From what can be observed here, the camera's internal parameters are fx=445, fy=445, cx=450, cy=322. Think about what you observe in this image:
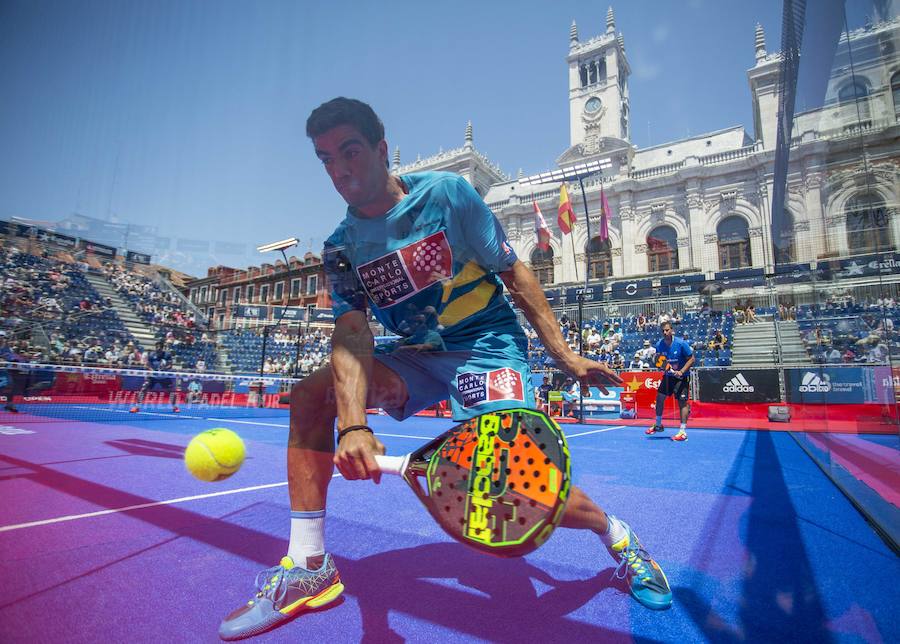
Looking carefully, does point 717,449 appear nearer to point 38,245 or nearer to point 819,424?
point 819,424

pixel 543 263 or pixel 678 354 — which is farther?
pixel 543 263

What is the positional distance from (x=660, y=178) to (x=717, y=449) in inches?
1131

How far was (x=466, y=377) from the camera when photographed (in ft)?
6.51

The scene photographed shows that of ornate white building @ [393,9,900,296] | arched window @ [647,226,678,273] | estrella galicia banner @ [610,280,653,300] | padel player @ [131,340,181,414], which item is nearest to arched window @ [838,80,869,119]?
ornate white building @ [393,9,900,296]

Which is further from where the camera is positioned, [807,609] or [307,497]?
[307,497]

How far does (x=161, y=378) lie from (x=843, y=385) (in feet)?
49.0

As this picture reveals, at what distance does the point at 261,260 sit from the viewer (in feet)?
9.65

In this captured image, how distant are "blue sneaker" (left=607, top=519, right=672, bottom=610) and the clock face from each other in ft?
154

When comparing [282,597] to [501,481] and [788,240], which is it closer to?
[501,481]

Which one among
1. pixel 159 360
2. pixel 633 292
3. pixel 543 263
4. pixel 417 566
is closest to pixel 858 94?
pixel 417 566

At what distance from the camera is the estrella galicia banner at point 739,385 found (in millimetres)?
12164

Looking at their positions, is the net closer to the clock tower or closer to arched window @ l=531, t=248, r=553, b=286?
arched window @ l=531, t=248, r=553, b=286

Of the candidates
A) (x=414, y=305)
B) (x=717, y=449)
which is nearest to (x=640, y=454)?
(x=717, y=449)

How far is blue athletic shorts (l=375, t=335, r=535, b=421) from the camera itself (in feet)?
6.19
